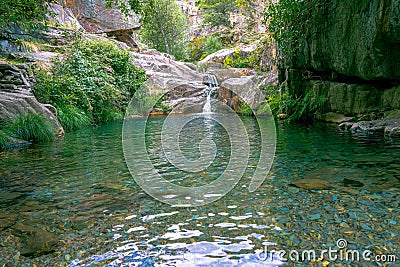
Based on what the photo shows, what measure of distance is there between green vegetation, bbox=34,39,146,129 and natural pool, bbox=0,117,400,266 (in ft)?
24.5

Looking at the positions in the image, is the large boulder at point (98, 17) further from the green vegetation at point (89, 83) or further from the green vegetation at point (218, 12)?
the green vegetation at point (218, 12)

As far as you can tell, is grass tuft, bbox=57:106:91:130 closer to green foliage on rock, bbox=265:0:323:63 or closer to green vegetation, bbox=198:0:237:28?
green foliage on rock, bbox=265:0:323:63

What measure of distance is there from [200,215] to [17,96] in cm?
762

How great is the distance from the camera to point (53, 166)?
4797 millimetres

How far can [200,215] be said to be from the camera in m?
2.74

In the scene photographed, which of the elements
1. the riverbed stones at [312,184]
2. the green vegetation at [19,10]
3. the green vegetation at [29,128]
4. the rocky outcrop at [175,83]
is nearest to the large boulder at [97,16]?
the rocky outcrop at [175,83]

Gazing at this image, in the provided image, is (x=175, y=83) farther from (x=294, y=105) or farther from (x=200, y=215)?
(x=200, y=215)

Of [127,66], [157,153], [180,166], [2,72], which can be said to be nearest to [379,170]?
[180,166]

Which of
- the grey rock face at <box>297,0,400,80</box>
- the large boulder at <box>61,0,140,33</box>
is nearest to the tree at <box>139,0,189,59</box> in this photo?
Answer: the large boulder at <box>61,0,140,33</box>

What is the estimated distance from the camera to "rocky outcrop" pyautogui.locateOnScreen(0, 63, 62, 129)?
7.92 meters

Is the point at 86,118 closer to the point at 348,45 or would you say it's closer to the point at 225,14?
the point at 348,45

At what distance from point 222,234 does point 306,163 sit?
2.50 metres

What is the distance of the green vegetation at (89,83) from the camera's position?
11.6 metres

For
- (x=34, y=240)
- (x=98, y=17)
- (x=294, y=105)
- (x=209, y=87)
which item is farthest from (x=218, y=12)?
(x=34, y=240)
